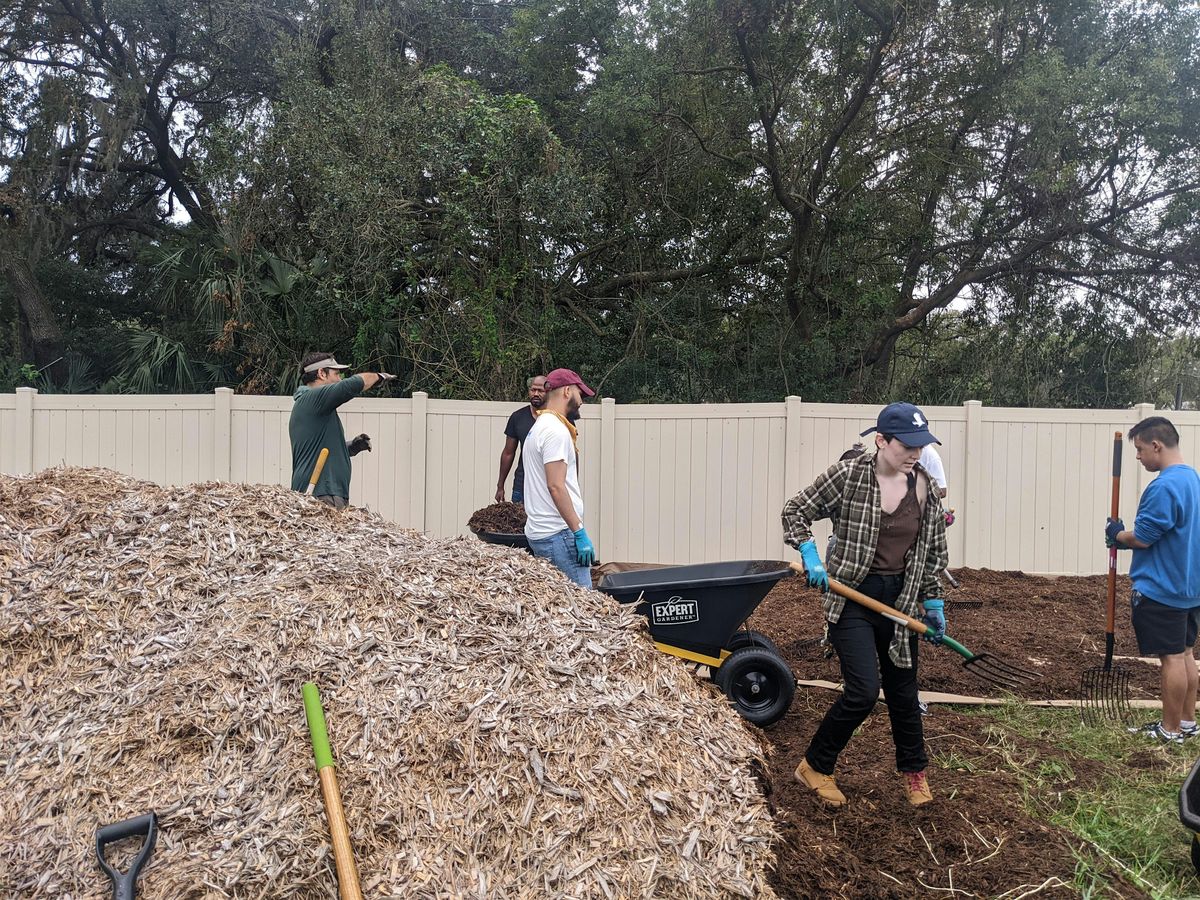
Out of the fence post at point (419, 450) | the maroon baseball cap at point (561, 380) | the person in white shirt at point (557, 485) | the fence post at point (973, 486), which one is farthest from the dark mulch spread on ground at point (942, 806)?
the fence post at point (419, 450)

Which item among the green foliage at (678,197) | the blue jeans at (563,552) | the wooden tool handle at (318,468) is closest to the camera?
the blue jeans at (563,552)

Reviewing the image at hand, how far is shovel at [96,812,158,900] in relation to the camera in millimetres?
2643

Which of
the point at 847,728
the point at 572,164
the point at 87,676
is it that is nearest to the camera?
the point at 87,676

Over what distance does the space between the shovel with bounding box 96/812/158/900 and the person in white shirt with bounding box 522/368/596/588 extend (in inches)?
94.1

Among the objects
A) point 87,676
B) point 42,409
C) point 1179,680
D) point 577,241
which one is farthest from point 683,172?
point 87,676

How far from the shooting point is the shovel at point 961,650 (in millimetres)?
3885

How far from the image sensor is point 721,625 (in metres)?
4.92

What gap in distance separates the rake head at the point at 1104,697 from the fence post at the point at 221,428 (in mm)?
8220

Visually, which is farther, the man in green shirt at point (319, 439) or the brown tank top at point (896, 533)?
the man in green shirt at point (319, 439)

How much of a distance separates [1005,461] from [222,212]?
33.5 ft

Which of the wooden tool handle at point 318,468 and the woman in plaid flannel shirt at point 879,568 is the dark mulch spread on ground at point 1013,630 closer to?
the woman in plaid flannel shirt at point 879,568

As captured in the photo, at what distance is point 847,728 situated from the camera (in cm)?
388

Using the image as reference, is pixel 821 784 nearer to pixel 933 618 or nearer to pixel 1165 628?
pixel 933 618

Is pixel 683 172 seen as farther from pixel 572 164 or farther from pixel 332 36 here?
pixel 332 36
